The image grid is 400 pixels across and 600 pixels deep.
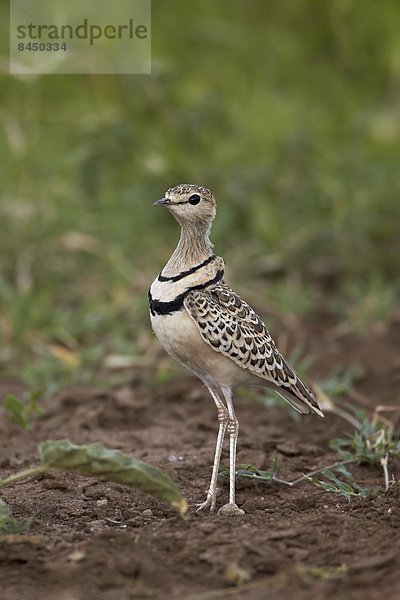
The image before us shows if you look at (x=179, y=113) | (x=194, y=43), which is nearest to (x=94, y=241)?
(x=179, y=113)

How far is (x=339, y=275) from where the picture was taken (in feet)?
25.1

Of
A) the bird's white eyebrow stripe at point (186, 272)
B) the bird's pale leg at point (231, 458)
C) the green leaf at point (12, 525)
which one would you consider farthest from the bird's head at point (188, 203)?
the green leaf at point (12, 525)

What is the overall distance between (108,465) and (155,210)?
4.55 metres

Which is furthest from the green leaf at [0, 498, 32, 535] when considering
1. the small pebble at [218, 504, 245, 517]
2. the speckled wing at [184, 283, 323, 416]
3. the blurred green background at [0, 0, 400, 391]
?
the blurred green background at [0, 0, 400, 391]

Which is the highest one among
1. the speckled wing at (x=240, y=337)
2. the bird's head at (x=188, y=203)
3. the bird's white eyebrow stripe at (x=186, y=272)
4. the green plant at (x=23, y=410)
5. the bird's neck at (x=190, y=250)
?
the bird's head at (x=188, y=203)

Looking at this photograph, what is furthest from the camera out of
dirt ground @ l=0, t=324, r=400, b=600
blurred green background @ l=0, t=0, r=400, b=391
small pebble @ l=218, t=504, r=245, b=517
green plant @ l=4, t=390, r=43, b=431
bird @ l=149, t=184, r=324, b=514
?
blurred green background @ l=0, t=0, r=400, b=391

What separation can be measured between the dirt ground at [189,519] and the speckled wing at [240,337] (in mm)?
422

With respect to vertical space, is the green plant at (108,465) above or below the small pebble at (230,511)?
above

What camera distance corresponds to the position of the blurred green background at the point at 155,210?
22.9 feet

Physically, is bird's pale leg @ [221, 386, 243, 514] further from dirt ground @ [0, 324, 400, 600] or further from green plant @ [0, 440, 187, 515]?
green plant @ [0, 440, 187, 515]

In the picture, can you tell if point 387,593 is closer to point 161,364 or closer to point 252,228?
point 161,364

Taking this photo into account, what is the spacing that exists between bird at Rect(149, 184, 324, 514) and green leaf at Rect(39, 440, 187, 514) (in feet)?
1.90

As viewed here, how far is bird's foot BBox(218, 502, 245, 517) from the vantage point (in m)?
3.87

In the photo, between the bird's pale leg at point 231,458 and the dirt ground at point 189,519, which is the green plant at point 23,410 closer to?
the dirt ground at point 189,519
